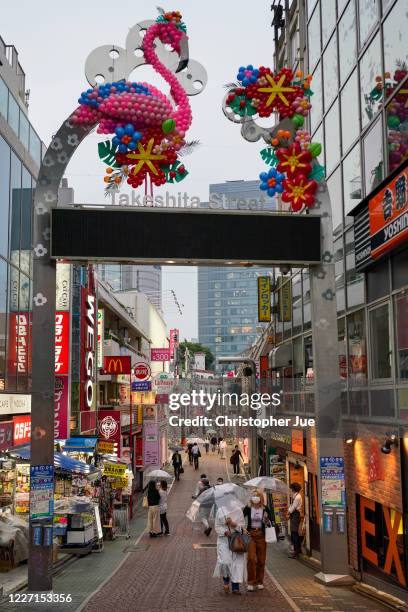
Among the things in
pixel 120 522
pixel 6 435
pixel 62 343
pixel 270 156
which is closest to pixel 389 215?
pixel 270 156

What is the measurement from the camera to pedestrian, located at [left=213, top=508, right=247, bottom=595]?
12.2 metres

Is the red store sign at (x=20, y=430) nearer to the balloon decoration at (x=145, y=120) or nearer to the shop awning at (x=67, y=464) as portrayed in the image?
the shop awning at (x=67, y=464)

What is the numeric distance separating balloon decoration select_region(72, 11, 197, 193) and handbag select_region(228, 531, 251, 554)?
697 centimetres

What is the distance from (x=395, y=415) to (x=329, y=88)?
9784 millimetres

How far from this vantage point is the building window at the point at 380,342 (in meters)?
13.2

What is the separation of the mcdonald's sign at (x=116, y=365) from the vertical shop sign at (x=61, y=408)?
6517 millimetres

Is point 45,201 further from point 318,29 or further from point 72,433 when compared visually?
point 72,433

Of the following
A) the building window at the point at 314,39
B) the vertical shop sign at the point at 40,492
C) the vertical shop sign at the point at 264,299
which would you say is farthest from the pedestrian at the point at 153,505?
the building window at the point at 314,39

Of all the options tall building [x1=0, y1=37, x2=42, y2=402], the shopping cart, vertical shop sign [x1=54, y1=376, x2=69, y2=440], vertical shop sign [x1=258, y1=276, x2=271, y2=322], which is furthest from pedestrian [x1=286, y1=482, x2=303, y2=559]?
vertical shop sign [x1=54, y1=376, x2=69, y2=440]

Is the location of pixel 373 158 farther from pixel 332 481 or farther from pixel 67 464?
pixel 67 464

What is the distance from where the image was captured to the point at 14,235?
71.8 feet

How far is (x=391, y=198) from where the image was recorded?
1222 centimetres

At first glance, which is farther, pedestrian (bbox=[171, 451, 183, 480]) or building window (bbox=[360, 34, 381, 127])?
pedestrian (bbox=[171, 451, 183, 480])

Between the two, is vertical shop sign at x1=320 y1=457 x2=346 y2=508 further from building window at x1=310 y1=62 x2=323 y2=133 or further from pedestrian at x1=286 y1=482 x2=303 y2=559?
building window at x1=310 y1=62 x2=323 y2=133
